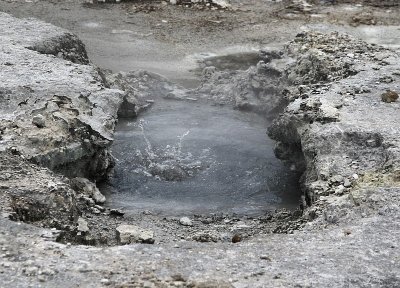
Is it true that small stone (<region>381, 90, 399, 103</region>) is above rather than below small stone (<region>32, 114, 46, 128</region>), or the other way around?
above

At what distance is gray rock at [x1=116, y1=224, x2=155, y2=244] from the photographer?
5840mm

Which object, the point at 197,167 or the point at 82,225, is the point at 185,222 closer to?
the point at 82,225

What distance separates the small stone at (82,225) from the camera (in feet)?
20.2

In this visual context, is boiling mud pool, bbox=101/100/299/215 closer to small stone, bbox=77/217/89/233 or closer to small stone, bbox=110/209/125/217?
small stone, bbox=110/209/125/217

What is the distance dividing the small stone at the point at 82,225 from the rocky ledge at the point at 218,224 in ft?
0.12

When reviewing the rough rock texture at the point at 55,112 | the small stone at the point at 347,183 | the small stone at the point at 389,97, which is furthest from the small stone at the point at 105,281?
the small stone at the point at 389,97

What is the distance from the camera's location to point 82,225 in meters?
6.29

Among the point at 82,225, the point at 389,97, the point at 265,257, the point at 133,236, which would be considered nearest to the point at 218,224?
the point at 133,236

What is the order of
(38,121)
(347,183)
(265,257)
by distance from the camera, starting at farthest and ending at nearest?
(38,121), (347,183), (265,257)

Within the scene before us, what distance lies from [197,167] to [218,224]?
5.00 feet

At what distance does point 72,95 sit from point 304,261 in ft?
13.4

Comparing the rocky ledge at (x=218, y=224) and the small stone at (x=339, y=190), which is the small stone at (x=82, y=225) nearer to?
the rocky ledge at (x=218, y=224)

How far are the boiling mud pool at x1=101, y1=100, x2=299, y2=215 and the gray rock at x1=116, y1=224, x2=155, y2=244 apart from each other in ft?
4.89

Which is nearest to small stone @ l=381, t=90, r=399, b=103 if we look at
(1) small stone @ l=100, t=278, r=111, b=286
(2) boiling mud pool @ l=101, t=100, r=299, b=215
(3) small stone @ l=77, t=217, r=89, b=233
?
(2) boiling mud pool @ l=101, t=100, r=299, b=215
